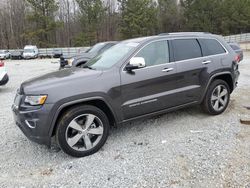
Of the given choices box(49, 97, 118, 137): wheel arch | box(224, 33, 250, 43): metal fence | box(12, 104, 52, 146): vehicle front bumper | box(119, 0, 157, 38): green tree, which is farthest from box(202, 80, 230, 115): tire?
box(224, 33, 250, 43): metal fence

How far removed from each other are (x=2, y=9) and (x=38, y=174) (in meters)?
53.6

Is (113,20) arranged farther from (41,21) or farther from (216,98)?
(216,98)

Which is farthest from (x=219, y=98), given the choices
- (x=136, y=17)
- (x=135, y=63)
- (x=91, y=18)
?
(x=91, y=18)

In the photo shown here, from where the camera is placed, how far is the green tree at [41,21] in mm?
35375

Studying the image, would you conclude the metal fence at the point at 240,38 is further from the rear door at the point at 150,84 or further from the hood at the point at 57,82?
the hood at the point at 57,82

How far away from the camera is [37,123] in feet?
9.81

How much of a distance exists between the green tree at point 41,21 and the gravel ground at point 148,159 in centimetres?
3545

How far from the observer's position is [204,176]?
9.10ft

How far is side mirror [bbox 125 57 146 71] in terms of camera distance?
3.46 metres

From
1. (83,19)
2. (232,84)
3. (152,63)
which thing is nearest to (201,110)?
(232,84)

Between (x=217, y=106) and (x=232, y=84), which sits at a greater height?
(x=232, y=84)

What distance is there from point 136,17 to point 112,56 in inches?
1342

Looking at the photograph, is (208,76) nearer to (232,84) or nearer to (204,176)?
(232,84)

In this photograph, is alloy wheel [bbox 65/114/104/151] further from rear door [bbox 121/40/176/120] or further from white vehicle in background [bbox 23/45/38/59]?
white vehicle in background [bbox 23/45/38/59]
